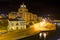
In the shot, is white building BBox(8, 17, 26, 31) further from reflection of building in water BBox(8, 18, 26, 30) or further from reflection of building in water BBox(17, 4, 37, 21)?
reflection of building in water BBox(17, 4, 37, 21)

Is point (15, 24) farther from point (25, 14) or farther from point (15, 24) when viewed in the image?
point (25, 14)

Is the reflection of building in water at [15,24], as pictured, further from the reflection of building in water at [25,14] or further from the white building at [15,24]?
the reflection of building in water at [25,14]

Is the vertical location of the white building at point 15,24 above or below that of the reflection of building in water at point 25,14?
below

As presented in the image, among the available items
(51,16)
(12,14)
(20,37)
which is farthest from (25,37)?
(51,16)

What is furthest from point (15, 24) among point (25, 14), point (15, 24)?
point (25, 14)

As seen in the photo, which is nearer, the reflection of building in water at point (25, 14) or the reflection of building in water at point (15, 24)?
the reflection of building in water at point (15, 24)

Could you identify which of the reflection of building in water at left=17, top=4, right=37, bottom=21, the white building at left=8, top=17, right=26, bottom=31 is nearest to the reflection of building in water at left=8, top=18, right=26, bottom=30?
the white building at left=8, top=17, right=26, bottom=31

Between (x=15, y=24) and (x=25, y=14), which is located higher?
(x=25, y=14)

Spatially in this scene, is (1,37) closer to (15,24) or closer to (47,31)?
(15,24)

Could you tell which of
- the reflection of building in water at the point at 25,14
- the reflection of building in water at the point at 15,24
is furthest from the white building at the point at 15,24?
the reflection of building in water at the point at 25,14

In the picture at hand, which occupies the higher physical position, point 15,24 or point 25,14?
point 25,14

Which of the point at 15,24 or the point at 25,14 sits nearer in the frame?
the point at 15,24

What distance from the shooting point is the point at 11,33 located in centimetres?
1045

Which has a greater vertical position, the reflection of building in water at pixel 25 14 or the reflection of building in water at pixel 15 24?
the reflection of building in water at pixel 25 14
